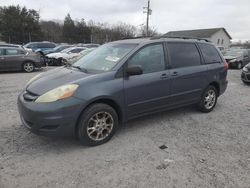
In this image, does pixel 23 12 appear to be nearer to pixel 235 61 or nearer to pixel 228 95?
pixel 235 61

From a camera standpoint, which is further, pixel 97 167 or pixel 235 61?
pixel 235 61

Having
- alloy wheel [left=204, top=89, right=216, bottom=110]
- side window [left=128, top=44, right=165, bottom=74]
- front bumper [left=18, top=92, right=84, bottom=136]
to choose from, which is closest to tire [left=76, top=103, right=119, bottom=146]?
front bumper [left=18, top=92, right=84, bottom=136]

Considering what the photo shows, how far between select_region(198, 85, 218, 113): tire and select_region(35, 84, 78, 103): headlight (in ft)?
10.7

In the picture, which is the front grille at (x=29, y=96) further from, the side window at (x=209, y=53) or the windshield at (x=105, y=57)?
the side window at (x=209, y=53)

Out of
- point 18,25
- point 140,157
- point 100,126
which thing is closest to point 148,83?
point 100,126

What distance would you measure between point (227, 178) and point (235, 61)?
15575 mm

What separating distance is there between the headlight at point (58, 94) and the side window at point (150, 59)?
3.77ft

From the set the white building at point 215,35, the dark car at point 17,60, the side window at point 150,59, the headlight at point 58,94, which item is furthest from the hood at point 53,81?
the white building at point 215,35

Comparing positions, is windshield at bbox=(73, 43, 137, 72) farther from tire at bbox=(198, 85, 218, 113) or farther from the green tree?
the green tree

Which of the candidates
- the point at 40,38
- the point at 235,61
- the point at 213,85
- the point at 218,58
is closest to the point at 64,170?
the point at 213,85

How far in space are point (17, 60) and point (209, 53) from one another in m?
10.0

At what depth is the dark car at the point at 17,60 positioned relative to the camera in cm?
1174

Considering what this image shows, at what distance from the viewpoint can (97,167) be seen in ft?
10.6

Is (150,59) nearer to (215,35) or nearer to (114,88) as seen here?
(114,88)
